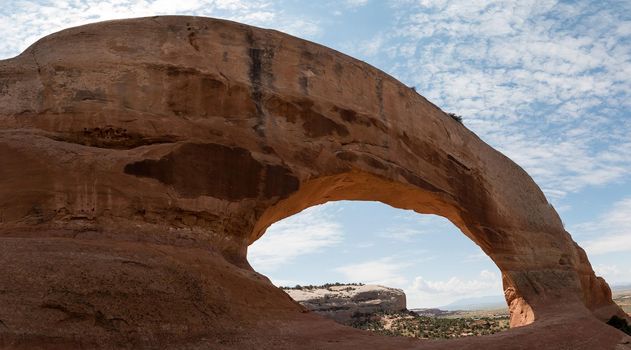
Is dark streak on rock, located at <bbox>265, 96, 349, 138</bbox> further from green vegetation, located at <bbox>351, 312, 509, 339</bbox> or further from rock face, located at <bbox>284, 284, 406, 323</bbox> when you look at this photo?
rock face, located at <bbox>284, 284, 406, 323</bbox>

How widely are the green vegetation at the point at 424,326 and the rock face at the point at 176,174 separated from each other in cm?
2251

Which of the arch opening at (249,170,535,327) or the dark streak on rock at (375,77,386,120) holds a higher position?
the dark streak on rock at (375,77,386,120)

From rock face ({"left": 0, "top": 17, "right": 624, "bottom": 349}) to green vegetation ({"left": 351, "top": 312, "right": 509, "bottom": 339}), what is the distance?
2251 centimetres

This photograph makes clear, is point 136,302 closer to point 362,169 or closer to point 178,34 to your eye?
point 178,34

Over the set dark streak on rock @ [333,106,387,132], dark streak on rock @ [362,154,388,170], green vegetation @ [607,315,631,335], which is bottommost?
green vegetation @ [607,315,631,335]

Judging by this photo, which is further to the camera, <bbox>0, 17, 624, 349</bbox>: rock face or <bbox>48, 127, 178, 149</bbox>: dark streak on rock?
<bbox>48, 127, 178, 149</bbox>: dark streak on rock

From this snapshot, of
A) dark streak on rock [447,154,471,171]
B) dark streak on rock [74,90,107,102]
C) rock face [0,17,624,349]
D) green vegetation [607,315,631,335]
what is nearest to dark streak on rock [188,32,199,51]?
rock face [0,17,624,349]

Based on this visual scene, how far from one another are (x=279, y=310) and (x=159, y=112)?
3812 mm

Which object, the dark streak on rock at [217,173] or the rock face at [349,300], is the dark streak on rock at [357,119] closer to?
the dark streak on rock at [217,173]

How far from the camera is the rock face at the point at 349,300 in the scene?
47594mm

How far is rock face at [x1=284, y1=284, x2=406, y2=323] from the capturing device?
156ft

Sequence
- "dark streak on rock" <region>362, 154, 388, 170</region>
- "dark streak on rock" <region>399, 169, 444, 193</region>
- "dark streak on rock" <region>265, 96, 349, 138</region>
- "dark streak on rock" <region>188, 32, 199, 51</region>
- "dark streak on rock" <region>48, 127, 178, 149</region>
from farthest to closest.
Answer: "dark streak on rock" <region>399, 169, 444, 193</region> < "dark streak on rock" <region>362, 154, 388, 170</region> < "dark streak on rock" <region>265, 96, 349, 138</region> < "dark streak on rock" <region>188, 32, 199, 51</region> < "dark streak on rock" <region>48, 127, 178, 149</region>

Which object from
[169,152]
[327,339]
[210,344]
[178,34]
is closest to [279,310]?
[327,339]

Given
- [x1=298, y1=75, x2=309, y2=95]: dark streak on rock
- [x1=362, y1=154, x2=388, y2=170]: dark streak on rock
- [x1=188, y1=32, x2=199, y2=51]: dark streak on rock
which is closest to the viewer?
[x1=188, y1=32, x2=199, y2=51]: dark streak on rock
